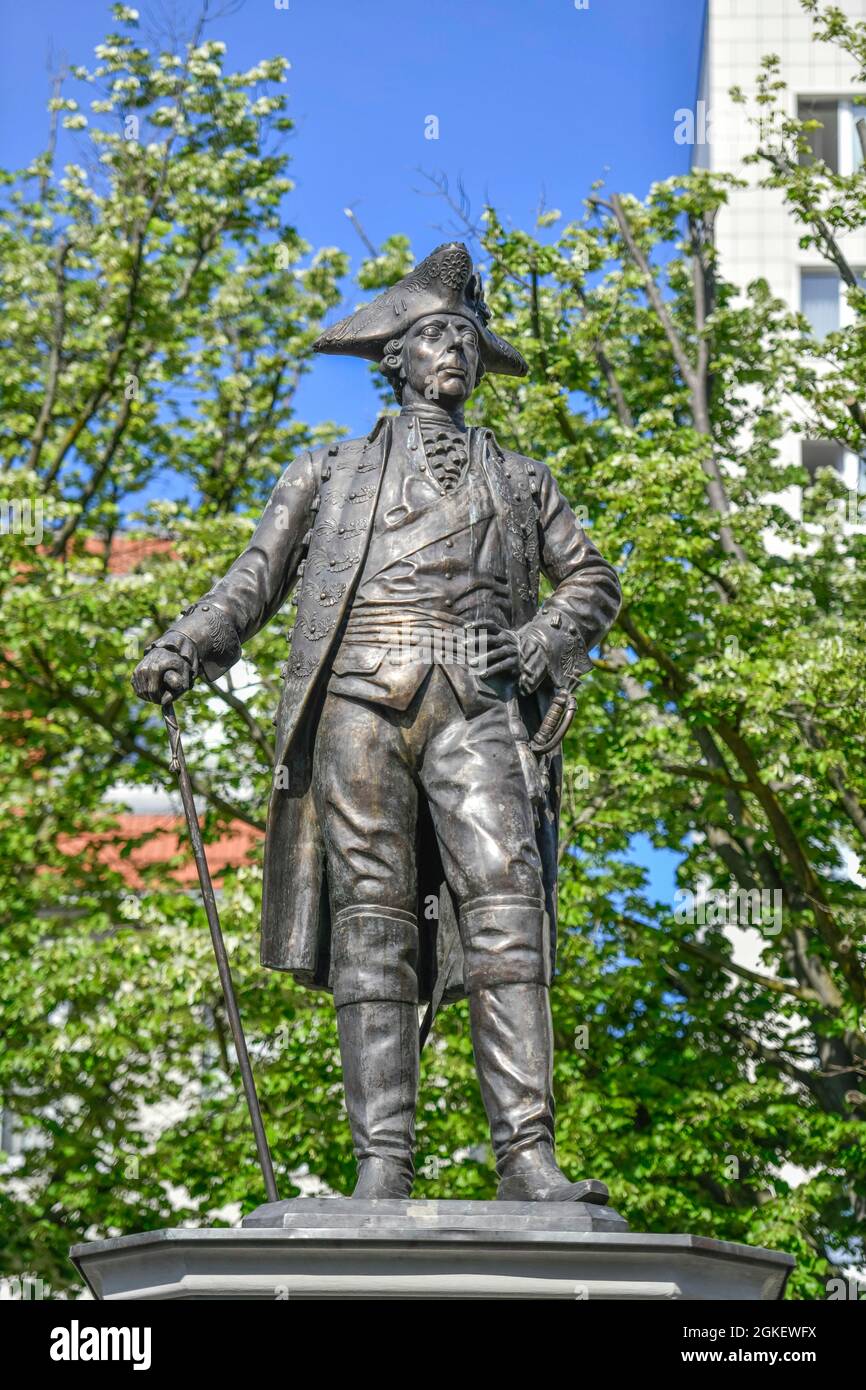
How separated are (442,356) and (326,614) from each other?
3.31 ft

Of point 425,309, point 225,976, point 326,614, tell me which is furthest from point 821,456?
point 225,976

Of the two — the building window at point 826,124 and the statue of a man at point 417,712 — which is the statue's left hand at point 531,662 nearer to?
the statue of a man at point 417,712

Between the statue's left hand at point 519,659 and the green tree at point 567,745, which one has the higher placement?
the green tree at point 567,745

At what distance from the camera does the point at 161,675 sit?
6.51 metres

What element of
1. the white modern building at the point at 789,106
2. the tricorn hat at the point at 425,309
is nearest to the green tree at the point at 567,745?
the tricorn hat at the point at 425,309

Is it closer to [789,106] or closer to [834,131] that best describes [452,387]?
[789,106]

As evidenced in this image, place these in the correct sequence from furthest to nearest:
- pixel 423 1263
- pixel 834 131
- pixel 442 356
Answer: pixel 834 131, pixel 442 356, pixel 423 1263

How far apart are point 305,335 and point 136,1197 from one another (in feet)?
30.1

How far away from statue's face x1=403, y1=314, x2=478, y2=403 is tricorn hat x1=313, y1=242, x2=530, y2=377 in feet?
0.15

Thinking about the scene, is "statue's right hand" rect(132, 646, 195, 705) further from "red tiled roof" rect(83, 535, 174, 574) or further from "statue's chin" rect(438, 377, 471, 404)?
"red tiled roof" rect(83, 535, 174, 574)

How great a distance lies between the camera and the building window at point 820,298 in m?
38.9

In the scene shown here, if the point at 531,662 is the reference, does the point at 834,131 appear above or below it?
above

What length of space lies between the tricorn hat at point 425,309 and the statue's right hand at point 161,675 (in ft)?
4.49

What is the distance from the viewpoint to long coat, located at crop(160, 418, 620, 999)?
21.8ft
